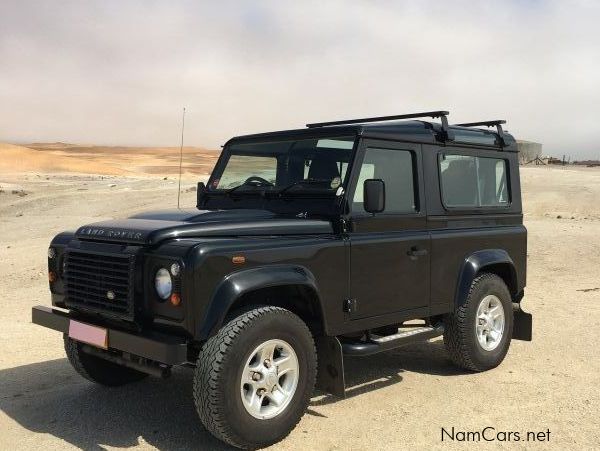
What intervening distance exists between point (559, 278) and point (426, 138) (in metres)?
6.69

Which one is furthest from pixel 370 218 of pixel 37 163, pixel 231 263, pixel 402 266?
pixel 37 163

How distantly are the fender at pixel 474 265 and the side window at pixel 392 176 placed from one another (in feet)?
2.85

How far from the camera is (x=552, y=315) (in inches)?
331

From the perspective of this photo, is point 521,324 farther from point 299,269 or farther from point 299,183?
point 299,269

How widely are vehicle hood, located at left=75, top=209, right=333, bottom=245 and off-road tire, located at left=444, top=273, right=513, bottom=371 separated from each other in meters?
1.77

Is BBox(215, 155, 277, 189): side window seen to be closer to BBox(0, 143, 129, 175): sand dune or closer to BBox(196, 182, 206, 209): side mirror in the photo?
BBox(196, 182, 206, 209): side mirror

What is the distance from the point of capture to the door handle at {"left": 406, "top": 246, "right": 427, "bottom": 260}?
206 inches

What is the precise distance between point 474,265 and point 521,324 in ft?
3.96

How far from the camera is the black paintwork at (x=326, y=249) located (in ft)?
13.1

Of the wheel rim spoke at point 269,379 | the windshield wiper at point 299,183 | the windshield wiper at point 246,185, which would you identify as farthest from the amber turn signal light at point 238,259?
the windshield wiper at point 246,185

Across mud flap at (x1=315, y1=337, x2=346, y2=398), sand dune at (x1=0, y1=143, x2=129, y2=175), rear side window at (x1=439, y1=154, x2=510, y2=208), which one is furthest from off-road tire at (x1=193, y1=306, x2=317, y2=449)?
sand dune at (x1=0, y1=143, x2=129, y2=175)

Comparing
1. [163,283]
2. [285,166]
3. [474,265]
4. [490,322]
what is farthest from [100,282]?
[490,322]

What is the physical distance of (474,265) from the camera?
5836 millimetres

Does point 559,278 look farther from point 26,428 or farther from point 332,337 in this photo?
point 26,428
